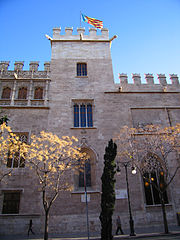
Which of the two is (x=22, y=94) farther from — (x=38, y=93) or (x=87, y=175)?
(x=87, y=175)

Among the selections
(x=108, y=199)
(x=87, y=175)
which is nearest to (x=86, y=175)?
(x=87, y=175)

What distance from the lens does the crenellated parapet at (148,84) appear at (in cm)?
2114

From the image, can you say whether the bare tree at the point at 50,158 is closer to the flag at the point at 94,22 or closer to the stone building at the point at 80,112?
the stone building at the point at 80,112

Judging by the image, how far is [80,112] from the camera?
19734mm

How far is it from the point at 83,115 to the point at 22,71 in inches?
345

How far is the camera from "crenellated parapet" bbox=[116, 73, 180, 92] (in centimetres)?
2114

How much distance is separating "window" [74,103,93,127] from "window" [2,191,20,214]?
8.34m

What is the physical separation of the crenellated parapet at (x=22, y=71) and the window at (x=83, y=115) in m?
5.25

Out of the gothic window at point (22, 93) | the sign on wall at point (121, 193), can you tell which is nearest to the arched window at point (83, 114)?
the gothic window at point (22, 93)

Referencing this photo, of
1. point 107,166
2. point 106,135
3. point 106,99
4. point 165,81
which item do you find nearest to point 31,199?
point 107,166

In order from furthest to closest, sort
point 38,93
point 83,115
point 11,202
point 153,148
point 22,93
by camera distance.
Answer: point 38,93
point 22,93
point 83,115
point 11,202
point 153,148

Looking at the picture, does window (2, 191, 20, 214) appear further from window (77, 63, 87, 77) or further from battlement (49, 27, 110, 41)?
battlement (49, 27, 110, 41)

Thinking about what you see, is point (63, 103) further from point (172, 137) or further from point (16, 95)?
point (172, 137)

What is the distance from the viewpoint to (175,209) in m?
16.3
